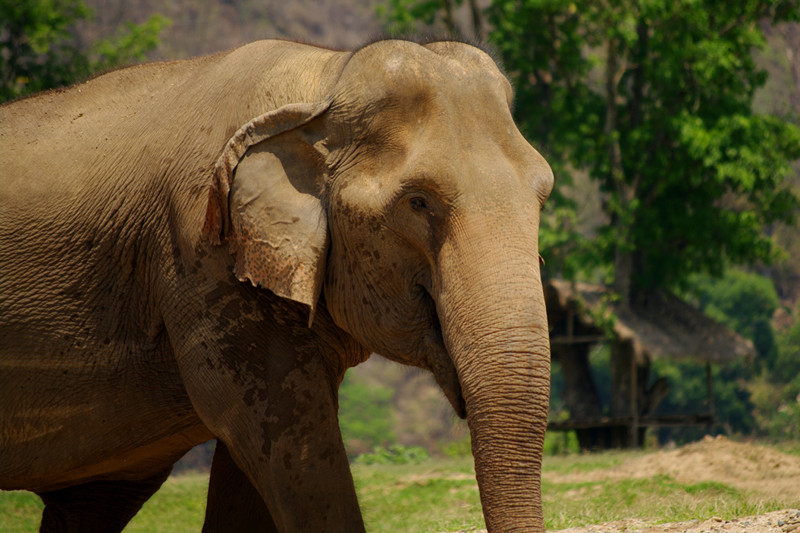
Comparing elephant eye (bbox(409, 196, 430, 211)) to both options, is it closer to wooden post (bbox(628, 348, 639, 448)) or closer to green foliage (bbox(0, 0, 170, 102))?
green foliage (bbox(0, 0, 170, 102))

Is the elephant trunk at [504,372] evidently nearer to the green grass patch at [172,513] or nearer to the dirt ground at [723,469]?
the dirt ground at [723,469]

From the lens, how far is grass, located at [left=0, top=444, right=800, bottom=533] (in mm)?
6461

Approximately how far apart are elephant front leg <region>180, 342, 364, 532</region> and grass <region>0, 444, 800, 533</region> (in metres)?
2.63

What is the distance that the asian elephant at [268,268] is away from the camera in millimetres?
3400

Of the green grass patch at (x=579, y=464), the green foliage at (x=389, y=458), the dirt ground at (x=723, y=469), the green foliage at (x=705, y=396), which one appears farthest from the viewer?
the green foliage at (x=705, y=396)

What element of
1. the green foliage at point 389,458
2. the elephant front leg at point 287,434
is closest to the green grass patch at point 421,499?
the green foliage at point 389,458

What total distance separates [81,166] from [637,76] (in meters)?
16.2

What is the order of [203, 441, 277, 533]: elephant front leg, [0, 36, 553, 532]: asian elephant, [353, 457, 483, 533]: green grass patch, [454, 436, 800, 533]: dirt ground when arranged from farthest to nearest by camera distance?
[454, 436, 800, 533]: dirt ground, [353, 457, 483, 533]: green grass patch, [203, 441, 277, 533]: elephant front leg, [0, 36, 553, 532]: asian elephant

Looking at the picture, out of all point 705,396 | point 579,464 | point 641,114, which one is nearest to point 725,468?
point 579,464

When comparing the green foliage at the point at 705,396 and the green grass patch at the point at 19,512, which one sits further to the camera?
the green foliage at the point at 705,396

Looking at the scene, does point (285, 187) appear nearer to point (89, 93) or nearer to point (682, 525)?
point (89, 93)

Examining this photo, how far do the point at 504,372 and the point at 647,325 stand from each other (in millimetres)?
14850

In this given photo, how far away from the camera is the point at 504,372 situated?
3.21 meters

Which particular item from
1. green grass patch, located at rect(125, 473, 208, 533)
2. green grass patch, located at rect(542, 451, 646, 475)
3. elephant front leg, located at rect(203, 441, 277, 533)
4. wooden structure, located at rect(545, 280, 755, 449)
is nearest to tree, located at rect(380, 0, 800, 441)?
wooden structure, located at rect(545, 280, 755, 449)
